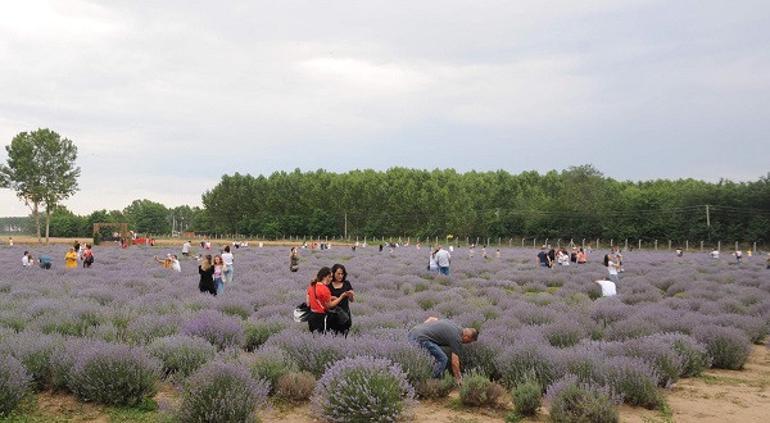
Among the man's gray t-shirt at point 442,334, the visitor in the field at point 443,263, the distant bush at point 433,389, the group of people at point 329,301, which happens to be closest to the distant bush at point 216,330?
the group of people at point 329,301

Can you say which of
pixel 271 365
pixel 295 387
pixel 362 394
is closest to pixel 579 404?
pixel 362 394

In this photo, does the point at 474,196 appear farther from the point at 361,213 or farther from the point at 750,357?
the point at 750,357

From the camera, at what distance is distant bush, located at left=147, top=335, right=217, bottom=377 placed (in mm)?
8133

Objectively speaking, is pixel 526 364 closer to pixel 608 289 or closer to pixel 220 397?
Answer: pixel 220 397

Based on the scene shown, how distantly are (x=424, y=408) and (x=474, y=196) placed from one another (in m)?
111

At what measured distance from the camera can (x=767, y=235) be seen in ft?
211

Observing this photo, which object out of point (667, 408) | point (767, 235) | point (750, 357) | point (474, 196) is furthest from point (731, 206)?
point (667, 408)

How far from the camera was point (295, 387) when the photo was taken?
725cm

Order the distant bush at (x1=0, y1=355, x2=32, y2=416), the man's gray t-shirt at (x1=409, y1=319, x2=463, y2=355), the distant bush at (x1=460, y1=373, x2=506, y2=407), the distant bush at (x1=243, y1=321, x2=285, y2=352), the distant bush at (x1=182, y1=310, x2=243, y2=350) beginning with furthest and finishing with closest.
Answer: the distant bush at (x1=243, y1=321, x2=285, y2=352) < the distant bush at (x1=182, y1=310, x2=243, y2=350) < the man's gray t-shirt at (x1=409, y1=319, x2=463, y2=355) < the distant bush at (x1=460, y1=373, x2=506, y2=407) < the distant bush at (x1=0, y1=355, x2=32, y2=416)

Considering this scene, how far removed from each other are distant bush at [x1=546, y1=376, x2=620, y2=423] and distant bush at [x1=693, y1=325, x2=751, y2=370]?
182 inches

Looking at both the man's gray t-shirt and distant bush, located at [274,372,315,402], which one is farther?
the man's gray t-shirt

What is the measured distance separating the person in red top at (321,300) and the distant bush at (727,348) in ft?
20.6

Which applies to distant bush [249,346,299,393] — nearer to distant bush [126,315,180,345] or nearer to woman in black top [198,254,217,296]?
distant bush [126,315,180,345]

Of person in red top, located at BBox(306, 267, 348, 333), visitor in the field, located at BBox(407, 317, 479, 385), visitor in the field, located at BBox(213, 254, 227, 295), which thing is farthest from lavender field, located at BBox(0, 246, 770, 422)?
visitor in the field, located at BBox(213, 254, 227, 295)
